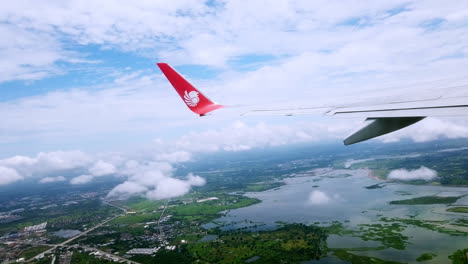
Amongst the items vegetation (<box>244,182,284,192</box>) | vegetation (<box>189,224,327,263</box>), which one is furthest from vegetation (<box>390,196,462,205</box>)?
vegetation (<box>244,182,284,192</box>)

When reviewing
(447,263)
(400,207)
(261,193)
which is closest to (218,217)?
(261,193)

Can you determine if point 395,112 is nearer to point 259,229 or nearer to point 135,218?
point 259,229

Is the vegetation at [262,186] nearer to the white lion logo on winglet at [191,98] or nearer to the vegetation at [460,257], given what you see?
the vegetation at [460,257]

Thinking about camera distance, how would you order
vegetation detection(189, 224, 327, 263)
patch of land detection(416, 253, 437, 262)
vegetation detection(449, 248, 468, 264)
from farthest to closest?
1. vegetation detection(189, 224, 327, 263)
2. patch of land detection(416, 253, 437, 262)
3. vegetation detection(449, 248, 468, 264)

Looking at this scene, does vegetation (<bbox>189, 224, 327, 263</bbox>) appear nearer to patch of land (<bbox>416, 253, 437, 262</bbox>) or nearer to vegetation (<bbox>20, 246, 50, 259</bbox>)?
patch of land (<bbox>416, 253, 437, 262</bbox>)

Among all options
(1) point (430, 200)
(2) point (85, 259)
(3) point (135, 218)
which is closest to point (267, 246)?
(2) point (85, 259)

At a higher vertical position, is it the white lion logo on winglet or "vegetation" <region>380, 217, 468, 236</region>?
the white lion logo on winglet

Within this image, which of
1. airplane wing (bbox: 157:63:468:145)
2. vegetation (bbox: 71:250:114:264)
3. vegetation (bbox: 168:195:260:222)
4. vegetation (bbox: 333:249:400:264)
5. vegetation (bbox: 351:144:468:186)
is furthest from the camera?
vegetation (bbox: 351:144:468:186)

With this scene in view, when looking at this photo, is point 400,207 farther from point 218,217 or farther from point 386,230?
point 218,217

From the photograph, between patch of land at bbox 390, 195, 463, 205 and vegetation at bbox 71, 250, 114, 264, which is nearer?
vegetation at bbox 71, 250, 114, 264
